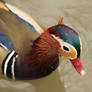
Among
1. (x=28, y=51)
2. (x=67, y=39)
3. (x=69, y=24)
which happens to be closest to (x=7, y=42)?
(x=28, y=51)

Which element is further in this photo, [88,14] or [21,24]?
[88,14]

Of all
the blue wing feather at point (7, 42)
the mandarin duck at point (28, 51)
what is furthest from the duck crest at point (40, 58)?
the blue wing feather at point (7, 42)

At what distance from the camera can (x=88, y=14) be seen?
2.83m

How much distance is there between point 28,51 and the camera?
2133 mm

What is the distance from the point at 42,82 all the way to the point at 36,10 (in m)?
0.69

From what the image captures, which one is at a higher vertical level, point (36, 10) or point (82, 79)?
point (36, 10)

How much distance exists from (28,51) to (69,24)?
0.65 m

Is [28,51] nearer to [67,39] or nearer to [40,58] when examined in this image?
[40,58]

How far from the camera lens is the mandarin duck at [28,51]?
6.70 feet

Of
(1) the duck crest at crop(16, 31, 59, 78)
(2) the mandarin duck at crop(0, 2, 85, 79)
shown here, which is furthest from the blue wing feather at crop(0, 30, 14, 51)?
(1) the duck crest at crop(16, 31, 59, 78)

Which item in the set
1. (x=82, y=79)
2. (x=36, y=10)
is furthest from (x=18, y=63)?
(x=36, y=10)

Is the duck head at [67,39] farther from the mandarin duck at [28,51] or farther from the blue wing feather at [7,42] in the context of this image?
the blue wing feather at [7,42]

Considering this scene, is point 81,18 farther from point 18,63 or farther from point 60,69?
point 18,63

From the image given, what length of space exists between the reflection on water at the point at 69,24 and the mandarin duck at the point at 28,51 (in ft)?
0.44
